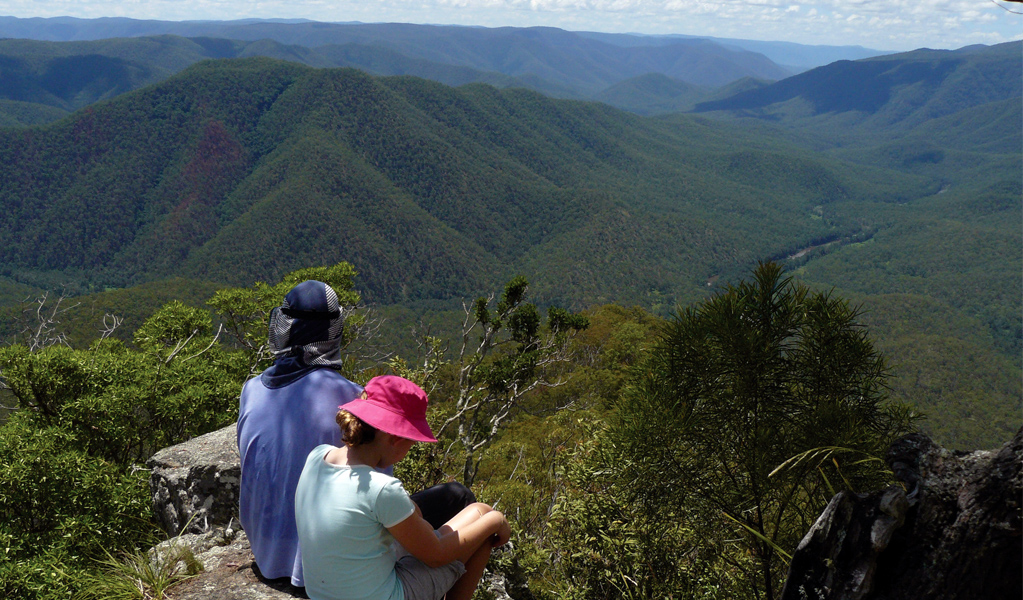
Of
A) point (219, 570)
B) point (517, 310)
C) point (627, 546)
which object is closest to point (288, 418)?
point (219, 570)

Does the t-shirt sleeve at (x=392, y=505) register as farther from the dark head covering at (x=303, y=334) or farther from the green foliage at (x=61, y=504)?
the green foliage at (x=61, y=504)

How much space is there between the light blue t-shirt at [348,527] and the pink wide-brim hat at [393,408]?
8.4 inches

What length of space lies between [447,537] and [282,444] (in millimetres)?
1016

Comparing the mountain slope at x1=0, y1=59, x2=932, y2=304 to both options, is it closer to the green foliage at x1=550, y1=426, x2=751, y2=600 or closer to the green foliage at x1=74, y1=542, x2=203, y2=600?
the green foliage at x1=550, y1=426, x2=751, y2=600

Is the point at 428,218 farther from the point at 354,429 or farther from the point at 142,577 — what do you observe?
the point at 354,429

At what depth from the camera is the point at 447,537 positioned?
3023 millimetres

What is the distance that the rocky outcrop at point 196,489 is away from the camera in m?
4.78

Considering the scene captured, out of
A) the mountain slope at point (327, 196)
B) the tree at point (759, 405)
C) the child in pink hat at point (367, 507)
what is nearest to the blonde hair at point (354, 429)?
the child in pink hat at point (367, 507)

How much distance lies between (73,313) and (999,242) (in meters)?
171

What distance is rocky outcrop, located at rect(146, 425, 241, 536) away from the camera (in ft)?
15.7

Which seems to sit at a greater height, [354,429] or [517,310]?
[354,429]

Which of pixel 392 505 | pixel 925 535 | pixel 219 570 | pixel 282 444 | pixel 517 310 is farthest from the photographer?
pixel 517 310

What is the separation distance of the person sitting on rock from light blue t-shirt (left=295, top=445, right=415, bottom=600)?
0.43 metres

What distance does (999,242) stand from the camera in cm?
13562
